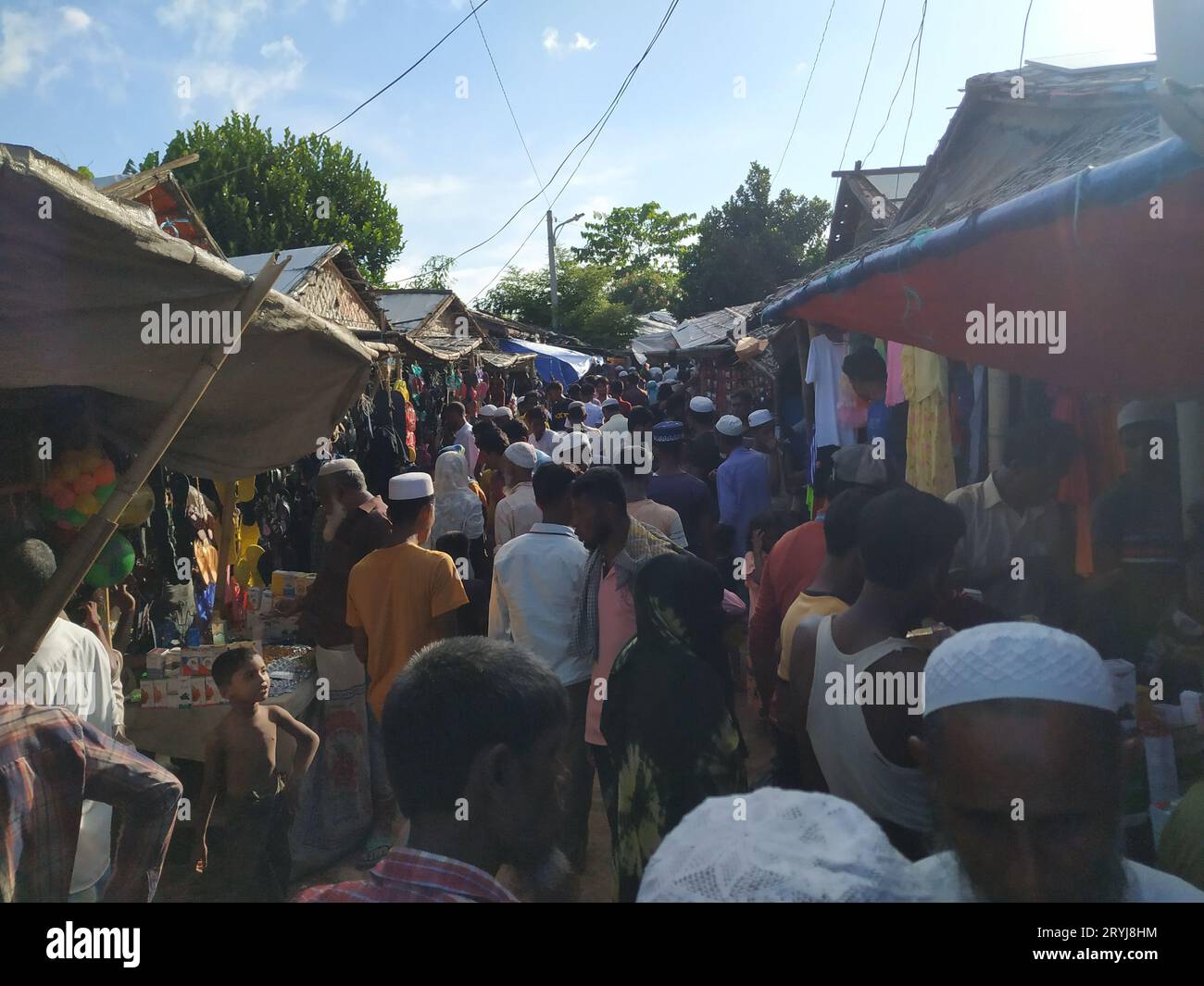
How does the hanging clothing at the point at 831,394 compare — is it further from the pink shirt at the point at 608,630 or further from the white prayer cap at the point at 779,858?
the white prayer cap at the point at 779,858

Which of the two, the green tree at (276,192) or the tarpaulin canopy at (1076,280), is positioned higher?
the green tree at (276,192)

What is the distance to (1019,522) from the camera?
3.79 metres

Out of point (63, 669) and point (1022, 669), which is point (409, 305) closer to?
point (63, 669)

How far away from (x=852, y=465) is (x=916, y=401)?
4.29 ft

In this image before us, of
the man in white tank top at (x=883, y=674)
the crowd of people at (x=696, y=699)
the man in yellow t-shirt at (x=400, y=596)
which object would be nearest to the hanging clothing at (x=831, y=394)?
A: the crowd of people at (x=696, y=699)

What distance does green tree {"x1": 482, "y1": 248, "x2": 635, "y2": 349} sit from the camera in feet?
120

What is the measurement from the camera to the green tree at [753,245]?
34281mm

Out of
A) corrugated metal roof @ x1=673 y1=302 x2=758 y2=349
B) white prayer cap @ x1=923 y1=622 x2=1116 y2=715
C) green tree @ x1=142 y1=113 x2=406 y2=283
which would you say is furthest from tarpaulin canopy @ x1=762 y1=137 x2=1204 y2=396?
green tree @ x1=142 y1=113 x2=406 y2=283

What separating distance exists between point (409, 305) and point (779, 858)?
20.0 m

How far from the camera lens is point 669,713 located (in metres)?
2.47

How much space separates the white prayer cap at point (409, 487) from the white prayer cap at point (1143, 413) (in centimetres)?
308

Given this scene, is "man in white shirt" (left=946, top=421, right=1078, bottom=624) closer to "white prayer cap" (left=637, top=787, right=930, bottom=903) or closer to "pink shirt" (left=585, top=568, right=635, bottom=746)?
"pink shirt" (left=585, top=568, right=635, bottom=746)
